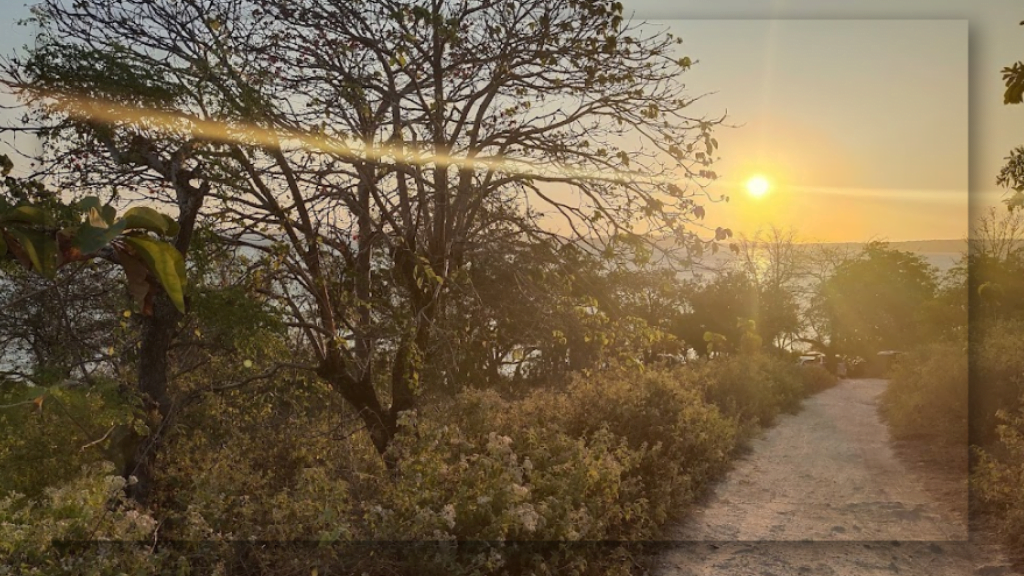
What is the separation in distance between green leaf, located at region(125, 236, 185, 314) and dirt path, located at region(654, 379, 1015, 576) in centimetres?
516

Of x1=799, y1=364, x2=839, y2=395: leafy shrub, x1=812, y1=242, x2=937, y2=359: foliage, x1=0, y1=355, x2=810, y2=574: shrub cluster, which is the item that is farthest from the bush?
x1=812, y1=242, x2=937, y2=359: foliage

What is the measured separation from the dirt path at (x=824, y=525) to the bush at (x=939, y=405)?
2.57 feet

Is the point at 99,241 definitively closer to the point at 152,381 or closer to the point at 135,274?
the point at 135,274

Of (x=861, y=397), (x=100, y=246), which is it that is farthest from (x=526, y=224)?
(x=861, y=397)

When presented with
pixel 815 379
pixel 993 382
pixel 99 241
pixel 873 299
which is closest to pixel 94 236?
pixel 99 241

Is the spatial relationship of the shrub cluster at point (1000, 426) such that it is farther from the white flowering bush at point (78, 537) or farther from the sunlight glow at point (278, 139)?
the white flowering bush at point (78, 537)

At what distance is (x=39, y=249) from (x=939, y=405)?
37.1 ft

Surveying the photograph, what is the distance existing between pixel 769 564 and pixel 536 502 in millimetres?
2009


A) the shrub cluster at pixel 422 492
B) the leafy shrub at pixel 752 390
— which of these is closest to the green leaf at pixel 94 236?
the shrub cluster at pixel 422 492

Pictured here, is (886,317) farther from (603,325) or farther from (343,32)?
(343,32)

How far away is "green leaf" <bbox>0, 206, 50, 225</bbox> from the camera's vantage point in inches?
25.1

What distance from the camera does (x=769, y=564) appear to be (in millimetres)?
5309

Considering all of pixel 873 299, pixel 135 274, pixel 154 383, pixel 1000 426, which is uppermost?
pixel 873 299

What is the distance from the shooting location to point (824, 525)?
6266 millimetres
